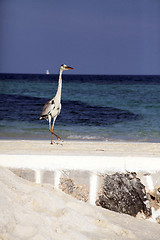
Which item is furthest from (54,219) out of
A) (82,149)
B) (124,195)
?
(82,149)

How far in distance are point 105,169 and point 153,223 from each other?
27.3 inches

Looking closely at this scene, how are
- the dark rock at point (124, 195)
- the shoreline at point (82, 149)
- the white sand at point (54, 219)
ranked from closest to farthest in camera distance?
the white sand at point (54, 219)
the dark rock at point (124, 195)
the shoreline at point (82, 149)

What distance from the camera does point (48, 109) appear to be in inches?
240

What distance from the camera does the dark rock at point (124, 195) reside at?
380cm

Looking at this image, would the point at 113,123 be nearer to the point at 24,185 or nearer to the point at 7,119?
the point at 7,119

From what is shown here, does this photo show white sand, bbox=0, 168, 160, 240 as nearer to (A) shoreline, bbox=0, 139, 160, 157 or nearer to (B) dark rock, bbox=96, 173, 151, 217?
(B) dark rock, bbox=96, 173, 151, 217

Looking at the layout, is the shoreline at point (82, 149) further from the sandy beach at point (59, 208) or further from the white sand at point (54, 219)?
the white sand at point (54, 219)

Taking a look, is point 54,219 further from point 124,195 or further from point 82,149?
point 82,149

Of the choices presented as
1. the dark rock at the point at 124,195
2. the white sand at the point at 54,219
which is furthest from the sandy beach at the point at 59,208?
the dark rock at the point at 124,195

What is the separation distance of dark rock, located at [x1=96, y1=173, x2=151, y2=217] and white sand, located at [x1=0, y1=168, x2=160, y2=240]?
0.17 meters

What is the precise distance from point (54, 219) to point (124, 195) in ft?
3.35

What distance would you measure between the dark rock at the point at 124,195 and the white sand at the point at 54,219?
0.17m

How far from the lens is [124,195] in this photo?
3832 mm

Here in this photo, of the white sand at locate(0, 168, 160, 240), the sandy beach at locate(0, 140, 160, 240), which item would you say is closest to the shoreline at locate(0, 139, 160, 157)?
the sandy beach at locate(0, 140, 160, 240)
